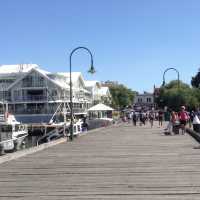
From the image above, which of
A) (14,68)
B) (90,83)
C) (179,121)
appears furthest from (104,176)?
(90,83)

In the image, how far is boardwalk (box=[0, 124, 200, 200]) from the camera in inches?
465

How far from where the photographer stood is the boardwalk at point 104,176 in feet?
38.8

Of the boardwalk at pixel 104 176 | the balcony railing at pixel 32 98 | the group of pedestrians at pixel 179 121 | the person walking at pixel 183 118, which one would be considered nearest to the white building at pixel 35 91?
the balcony railing at pixel 32 98

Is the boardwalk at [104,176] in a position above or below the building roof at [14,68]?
below

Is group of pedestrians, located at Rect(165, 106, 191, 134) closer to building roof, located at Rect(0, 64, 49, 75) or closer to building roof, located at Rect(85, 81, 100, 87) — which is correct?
building roof, located at Rect(0, 64, 49, 75)

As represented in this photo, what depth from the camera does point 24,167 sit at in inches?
690

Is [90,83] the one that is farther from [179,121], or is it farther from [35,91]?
[179,121]

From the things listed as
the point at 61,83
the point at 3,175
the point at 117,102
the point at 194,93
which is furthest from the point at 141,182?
the point at 117,102

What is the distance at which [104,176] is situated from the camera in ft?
48.5

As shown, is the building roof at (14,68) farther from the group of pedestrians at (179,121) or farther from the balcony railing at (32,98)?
the group of pedestrians at (179,121)

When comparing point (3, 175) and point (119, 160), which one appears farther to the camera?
point (119, 160)

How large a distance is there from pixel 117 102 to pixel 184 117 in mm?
149970

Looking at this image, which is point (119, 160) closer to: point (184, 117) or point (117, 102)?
point (184, 117)

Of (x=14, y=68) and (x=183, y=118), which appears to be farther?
(x=14, y=68)
